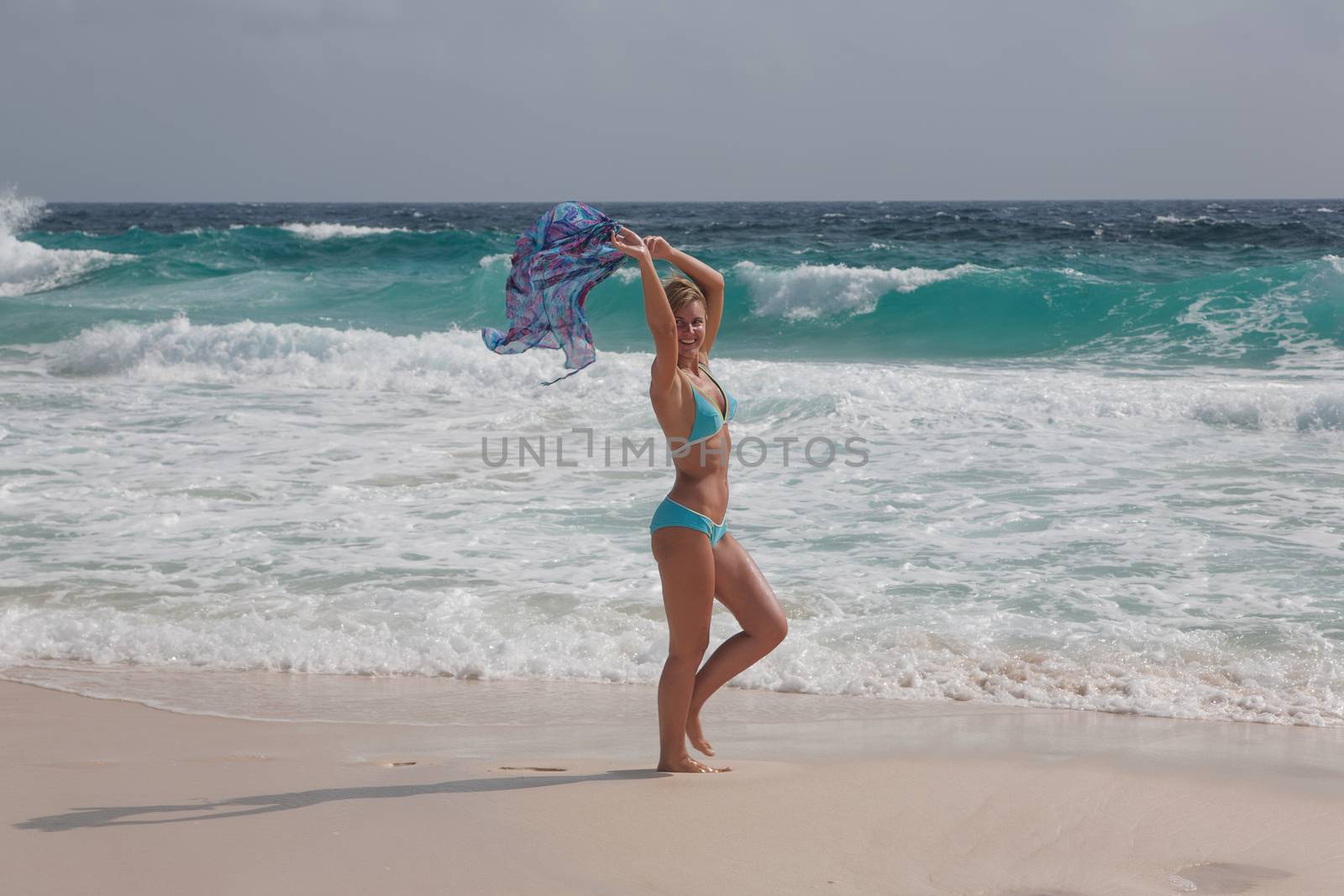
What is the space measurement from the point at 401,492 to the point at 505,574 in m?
2.32

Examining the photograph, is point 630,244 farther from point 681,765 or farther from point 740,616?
point 681,765

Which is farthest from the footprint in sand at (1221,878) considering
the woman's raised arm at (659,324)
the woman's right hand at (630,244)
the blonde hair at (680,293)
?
the woman's right hand at (630,244)

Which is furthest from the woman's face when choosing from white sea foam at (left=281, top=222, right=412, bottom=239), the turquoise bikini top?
white sea foam at (left=281, top=222, right=412, bottom=239)

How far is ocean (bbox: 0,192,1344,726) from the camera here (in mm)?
5734

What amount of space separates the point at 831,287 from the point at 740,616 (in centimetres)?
2035

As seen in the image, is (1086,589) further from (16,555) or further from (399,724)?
(16,555)

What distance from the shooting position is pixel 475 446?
35.6 feet

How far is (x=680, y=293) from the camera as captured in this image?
148 inches

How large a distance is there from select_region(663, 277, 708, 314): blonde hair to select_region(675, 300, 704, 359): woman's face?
0.04 ft

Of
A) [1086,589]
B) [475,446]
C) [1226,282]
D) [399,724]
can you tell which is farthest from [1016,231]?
[399,724]

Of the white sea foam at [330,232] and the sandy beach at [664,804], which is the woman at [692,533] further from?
the white sea foam at [330,232]

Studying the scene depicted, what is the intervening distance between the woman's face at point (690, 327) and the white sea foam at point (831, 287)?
19.6m

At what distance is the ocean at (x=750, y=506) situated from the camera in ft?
18.8

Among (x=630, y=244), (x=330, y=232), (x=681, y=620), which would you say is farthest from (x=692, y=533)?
(x=330, y=232)
